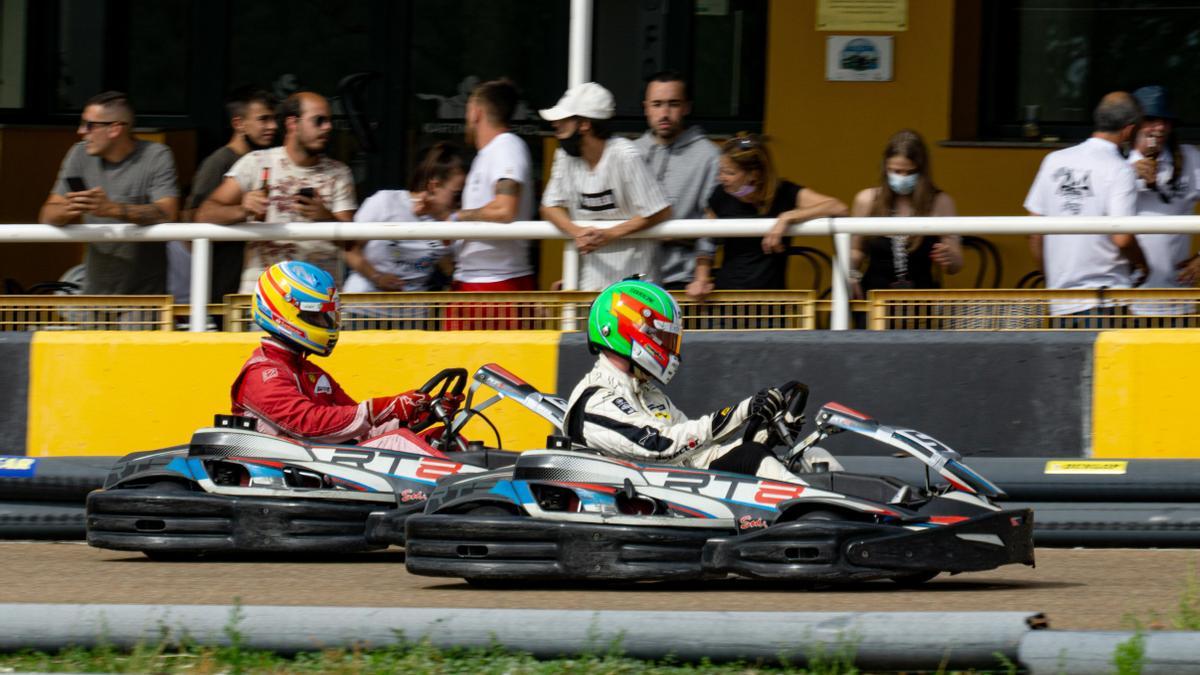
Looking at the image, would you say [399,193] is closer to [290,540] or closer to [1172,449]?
[290,540]

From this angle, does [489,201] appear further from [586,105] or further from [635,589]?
[635,589]

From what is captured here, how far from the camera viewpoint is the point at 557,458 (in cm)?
A: 718

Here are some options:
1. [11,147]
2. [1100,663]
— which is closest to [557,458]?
[1100,663]

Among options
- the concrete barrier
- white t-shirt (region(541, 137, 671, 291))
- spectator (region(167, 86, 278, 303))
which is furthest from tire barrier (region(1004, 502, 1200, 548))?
the concrete barrier

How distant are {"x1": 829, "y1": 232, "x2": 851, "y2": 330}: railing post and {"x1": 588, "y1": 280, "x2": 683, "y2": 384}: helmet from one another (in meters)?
1.68

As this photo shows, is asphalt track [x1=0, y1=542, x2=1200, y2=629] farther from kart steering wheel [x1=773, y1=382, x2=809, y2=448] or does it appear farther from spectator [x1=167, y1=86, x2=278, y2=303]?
spectator [x1=167, y1=86, x2=278, y2=303]

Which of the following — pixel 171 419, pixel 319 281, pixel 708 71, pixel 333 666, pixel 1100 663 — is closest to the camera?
pixel 1100 663

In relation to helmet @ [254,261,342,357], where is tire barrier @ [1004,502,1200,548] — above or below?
below

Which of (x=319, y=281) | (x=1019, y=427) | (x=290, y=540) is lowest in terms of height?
(x=290, y=540)

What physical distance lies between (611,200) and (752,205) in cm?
69

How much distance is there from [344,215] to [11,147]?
432 centimetres

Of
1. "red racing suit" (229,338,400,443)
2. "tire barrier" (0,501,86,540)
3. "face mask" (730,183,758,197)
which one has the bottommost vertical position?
"tire barrier" (0,501,86,540)

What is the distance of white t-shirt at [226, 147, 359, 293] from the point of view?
9734mm

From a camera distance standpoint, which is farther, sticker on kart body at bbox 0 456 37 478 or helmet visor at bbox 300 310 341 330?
sticker on kart body at bbox 0 456 37 478
